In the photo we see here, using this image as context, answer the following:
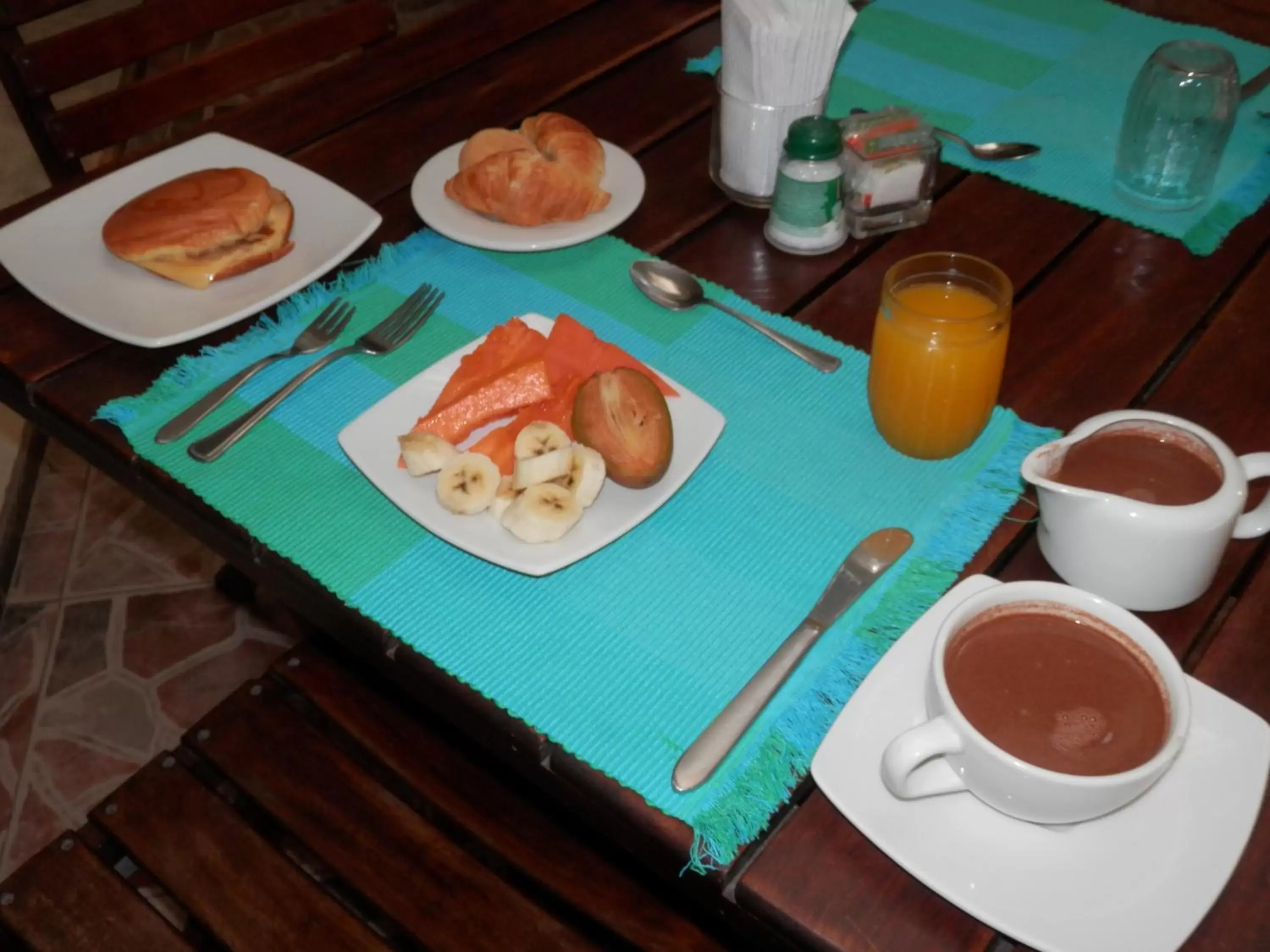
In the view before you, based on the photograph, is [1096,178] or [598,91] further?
[598,91]

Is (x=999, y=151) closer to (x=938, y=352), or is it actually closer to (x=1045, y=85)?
(x=1045, y=85)

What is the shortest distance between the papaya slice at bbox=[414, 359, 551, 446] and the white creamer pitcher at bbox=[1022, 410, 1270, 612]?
0.38m

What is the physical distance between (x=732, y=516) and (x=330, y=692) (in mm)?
493

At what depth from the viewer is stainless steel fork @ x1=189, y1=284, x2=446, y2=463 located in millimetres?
913

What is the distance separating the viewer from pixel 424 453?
32.9 inches

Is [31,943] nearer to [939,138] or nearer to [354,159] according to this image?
[354,159]

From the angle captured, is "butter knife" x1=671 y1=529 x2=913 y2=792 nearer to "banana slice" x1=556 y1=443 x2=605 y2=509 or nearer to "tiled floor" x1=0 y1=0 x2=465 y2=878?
"banana slice" x1=556 y1=443 x2=605 y2=509

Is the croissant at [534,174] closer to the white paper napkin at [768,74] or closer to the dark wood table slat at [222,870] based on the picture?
the white paper napkin at [768,74]

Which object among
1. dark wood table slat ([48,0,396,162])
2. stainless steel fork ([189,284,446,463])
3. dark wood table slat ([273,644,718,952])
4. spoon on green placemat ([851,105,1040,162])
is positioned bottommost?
dark wood table slat ([273,644,718,952])

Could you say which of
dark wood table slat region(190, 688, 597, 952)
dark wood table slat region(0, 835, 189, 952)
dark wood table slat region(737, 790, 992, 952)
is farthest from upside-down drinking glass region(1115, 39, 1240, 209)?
dark wood table slat region(0, 835, 189, 952)

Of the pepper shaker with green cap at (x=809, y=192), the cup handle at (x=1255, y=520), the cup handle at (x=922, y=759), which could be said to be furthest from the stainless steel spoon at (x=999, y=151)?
the cup handle at (x=922, y=759)

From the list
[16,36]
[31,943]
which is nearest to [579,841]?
[31,943]

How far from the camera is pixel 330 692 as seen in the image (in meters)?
1.11

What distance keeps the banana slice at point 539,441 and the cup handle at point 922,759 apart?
351 mm
